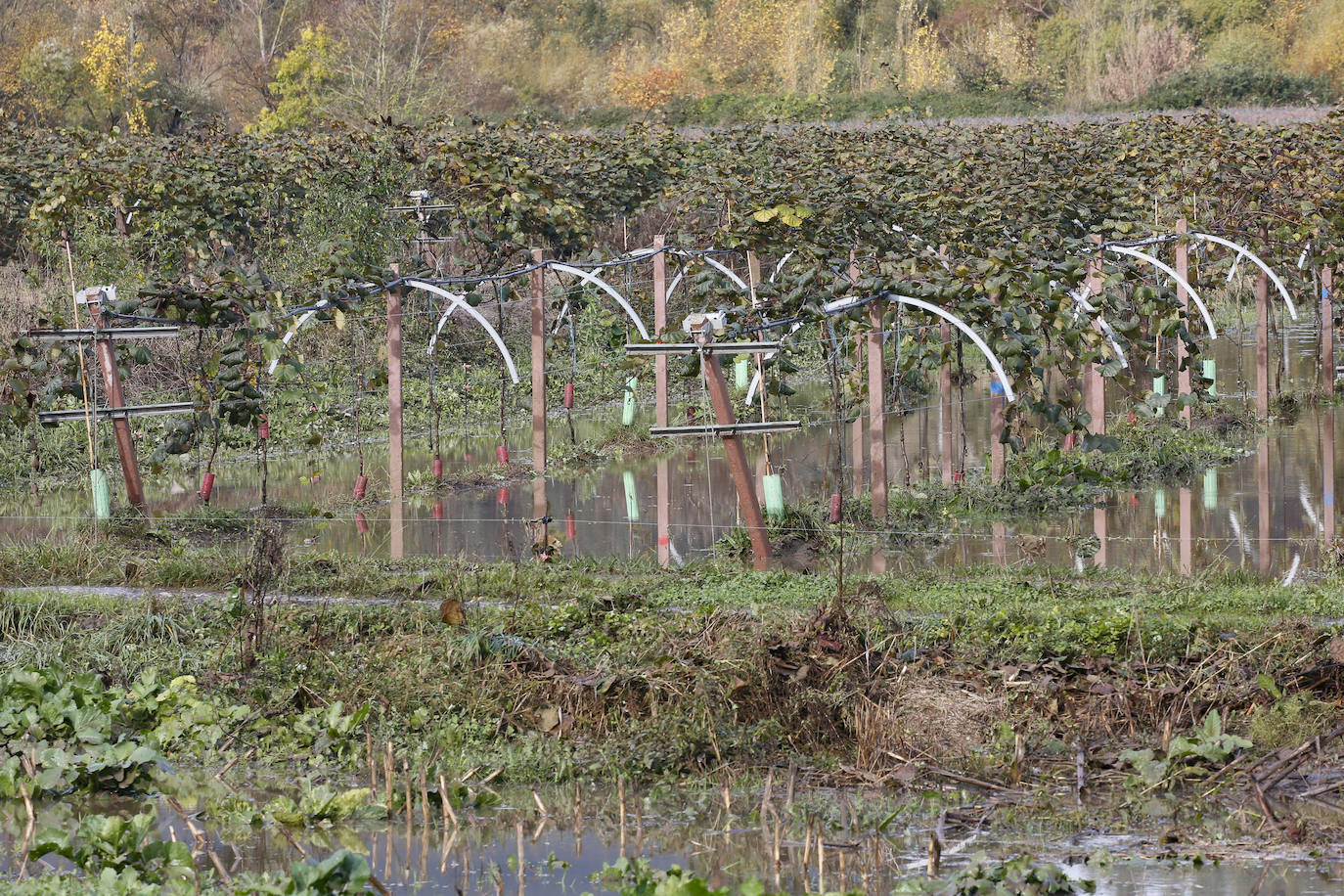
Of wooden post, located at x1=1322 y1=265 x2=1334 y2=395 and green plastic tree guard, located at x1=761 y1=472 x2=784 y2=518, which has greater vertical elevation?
wooden post, located at x1=1322 y1=265 x2=1334 y2=395

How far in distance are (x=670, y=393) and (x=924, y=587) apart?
8855 mm

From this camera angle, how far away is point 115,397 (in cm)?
1141

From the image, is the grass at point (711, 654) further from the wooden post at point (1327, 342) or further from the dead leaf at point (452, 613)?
the wooden post at point (1327, 342)

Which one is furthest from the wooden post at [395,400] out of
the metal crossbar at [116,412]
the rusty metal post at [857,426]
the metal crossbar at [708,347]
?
the rusty metal post at [857,426]

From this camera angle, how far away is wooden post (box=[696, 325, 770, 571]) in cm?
1021

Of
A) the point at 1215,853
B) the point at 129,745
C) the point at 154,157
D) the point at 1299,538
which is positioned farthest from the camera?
the point at 154,157

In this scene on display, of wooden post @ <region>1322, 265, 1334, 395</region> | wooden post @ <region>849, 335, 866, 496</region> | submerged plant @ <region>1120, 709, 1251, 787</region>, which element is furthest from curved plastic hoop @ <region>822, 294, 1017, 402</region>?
wooden post @ <region>1322, 265, 1334, 395</region>

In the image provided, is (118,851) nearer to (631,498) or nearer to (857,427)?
(631,498)

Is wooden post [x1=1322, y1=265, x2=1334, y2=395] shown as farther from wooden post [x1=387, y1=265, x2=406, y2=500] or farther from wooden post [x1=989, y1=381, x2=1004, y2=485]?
wooden post [x1=387, y1=265, x2=406, y2=500]

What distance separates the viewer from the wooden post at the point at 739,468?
1021 cm

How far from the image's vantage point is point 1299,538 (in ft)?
34.7

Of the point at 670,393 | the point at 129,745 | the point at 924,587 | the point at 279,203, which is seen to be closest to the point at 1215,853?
the point at 924,587

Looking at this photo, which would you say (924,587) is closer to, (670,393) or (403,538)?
(403,538)

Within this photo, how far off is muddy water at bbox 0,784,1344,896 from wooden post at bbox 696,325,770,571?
150 inches
